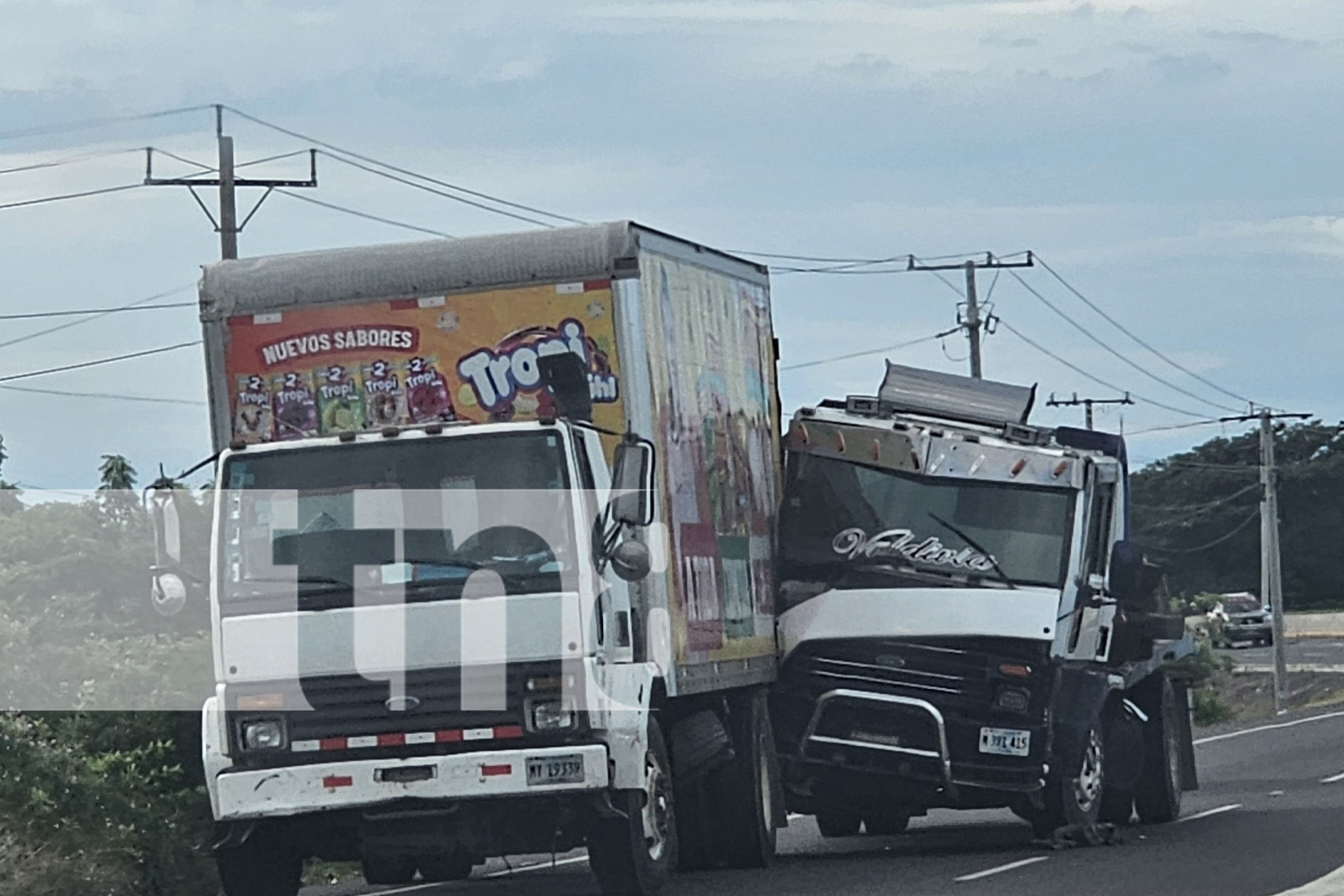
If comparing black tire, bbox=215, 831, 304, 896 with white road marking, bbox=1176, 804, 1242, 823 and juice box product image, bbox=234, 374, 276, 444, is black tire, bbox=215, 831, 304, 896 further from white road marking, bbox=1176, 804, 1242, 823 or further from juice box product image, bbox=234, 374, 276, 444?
white road marking, bbox=1176, 804, 1242, 823

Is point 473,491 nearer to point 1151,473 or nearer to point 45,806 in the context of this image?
point 45,806

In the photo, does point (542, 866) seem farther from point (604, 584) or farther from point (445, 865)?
point (604, 584)

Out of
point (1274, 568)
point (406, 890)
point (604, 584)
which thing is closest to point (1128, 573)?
point (406, 890)

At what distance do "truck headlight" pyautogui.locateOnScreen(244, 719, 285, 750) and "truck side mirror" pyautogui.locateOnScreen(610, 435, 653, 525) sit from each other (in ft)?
7.05

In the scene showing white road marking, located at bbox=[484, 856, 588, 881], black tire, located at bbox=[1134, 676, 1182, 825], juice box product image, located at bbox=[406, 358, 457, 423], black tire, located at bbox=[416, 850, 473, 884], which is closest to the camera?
black tire, located at bbox=[416, 850, 473, 884]

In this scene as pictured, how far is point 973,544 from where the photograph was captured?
1864 cm

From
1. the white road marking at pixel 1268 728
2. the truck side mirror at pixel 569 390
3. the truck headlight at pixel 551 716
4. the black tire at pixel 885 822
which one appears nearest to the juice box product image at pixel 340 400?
the truck side mirror at pixel 569 390

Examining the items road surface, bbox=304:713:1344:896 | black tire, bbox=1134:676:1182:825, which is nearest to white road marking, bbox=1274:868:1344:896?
road surface, bbox=304:713:1344:896

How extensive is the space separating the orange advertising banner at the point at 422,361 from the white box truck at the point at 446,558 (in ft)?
0.05

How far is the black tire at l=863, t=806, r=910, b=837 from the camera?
67.6 ft

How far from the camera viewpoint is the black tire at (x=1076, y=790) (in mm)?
18750

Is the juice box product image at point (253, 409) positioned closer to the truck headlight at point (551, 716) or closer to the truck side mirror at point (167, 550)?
the truck side mirror at point (167, 550)

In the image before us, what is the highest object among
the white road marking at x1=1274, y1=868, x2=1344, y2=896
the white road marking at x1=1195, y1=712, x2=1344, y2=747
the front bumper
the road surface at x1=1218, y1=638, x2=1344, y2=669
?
the front bumper

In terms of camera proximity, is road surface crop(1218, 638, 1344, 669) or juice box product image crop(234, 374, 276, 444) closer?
juice box product image crop(234, 374, 276, 444)
